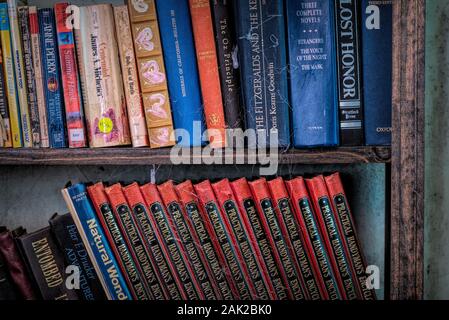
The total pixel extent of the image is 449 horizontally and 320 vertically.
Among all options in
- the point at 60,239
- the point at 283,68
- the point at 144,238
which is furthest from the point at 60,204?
the point at 283,68

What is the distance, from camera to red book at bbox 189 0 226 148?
847 mm

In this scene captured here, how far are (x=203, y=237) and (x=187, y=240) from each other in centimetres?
4

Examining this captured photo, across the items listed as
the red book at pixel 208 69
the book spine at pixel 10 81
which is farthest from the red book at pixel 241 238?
the book spine at pixel 10 81

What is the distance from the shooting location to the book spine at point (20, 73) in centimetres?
90

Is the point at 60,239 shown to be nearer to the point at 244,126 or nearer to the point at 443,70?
the point at 244,126

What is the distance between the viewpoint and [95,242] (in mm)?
933

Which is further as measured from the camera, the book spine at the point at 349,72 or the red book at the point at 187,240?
the red book at the point at 187,240

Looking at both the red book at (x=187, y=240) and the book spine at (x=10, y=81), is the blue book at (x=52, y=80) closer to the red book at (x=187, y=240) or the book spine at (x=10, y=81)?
the book spine at (x=10, y=81)

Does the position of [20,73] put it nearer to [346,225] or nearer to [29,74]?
[29,74]

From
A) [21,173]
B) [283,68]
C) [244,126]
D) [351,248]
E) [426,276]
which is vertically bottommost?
[426,276]

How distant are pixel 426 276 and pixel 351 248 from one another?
1.30 feet

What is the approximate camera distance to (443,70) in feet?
3.49

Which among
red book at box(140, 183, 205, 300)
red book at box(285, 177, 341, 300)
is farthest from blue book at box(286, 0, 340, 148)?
red book at box(140, 183, 205, 300)

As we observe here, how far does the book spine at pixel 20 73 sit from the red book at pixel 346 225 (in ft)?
2.24
